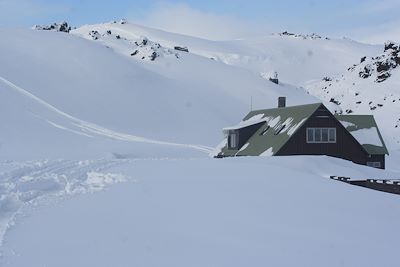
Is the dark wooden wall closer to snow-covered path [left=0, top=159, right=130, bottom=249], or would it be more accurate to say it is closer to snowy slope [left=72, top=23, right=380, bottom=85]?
snow-covered path [left=0, top=159, right=130, bottom=249]

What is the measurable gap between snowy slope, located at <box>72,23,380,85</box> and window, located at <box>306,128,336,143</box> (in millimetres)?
98048

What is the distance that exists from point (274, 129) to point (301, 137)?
2.56m

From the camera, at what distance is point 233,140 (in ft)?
124

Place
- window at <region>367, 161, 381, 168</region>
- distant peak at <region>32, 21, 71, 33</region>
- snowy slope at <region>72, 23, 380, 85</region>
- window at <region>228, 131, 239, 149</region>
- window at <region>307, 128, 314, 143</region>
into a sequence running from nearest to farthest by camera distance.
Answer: window at <region>307, 128, 314, 143</region> < window at <region>228, 131, 239, 149</region> < window at <region>367, 161, 381, 168</region> < distant peak at <region>32, 21, 71, 33</region> < snowy slope at <region>72, 23, 380, 85</region>

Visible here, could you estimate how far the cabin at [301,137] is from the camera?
3297 centimetres

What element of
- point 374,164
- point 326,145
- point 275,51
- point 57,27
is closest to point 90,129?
point 326,145

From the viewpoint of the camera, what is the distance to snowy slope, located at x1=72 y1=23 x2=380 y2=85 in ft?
480

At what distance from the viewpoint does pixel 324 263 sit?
27.5ft

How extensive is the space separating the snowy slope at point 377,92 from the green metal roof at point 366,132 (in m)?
20.9

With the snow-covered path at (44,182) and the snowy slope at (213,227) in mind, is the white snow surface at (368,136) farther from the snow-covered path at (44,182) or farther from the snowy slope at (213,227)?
the snowy slope at (213,227)

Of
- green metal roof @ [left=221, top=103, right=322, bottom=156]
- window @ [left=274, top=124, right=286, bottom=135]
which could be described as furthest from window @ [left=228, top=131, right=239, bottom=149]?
window @ [left=274, top=124, right=286, bottom=135]

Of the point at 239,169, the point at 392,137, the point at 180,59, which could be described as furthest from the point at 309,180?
the point at 180,59

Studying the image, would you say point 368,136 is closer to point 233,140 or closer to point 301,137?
point 301,137

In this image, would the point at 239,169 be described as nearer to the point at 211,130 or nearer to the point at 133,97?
the point at 211,130
